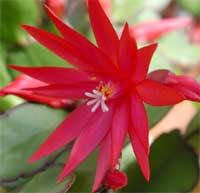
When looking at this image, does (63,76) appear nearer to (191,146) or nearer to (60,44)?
(60,44)

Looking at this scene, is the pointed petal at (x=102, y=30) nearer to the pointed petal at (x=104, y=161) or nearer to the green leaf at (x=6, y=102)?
the pointed petal at (x=104, y=161)

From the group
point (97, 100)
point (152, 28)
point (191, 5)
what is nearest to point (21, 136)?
point (97, 100)

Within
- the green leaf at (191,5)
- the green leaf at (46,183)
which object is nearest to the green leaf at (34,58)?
the green leaf at (46,183)

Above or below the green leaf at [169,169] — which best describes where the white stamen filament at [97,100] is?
above

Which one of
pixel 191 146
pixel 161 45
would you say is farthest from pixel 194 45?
pixel 191 146

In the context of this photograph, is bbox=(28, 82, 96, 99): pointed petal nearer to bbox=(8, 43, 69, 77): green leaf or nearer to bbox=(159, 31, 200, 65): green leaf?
bbox=(8, 43, 69, 77): green leaf

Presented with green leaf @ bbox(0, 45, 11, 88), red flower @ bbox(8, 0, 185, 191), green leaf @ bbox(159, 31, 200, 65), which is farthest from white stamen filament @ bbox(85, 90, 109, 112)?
green leaf @ bbox(159, 31, 200, 65)
